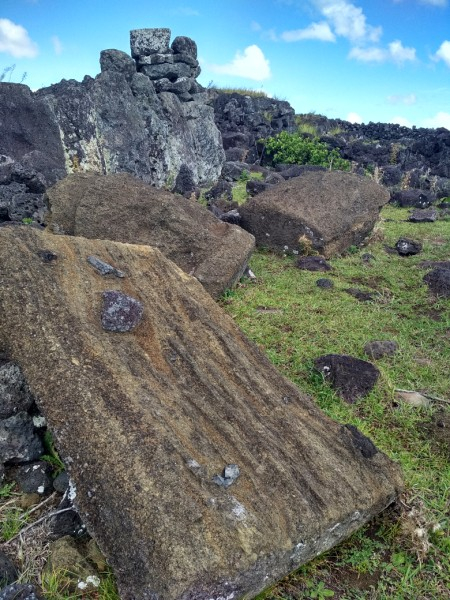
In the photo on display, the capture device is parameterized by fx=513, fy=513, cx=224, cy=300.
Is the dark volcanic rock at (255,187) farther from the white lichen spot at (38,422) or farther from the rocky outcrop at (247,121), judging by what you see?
the white lichen spot at (38,422)

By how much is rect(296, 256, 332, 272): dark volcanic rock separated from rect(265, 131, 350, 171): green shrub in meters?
9.25

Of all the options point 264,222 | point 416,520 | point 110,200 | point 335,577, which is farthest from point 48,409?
point 264,222

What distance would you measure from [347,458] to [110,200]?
4.18 meters

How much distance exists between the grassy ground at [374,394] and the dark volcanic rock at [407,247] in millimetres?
126

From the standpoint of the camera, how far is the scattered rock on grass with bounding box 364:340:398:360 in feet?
14.9

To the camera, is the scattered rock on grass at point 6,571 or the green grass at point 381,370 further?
the green grass at point 381,370

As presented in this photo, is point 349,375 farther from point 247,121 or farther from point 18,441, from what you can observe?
point 247,121

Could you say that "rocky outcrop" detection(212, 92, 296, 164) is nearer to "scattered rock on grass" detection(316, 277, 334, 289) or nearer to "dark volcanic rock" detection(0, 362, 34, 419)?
"scattered rock on grass" detection(316, 277, 334, 289)

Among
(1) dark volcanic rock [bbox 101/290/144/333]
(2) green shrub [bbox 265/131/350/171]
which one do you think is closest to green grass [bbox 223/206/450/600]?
(1) dark volcanic rock [bbox 101/290/144/333]

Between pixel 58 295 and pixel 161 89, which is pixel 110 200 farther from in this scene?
pixel 161 89

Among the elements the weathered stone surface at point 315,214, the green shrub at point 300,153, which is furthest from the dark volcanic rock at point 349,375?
the green shrub at point 300,153

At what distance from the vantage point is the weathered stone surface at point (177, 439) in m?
2.03

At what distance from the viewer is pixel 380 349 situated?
4566 mm

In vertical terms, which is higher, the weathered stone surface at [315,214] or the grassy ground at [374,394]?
the weathered stone surface at [315,214]
